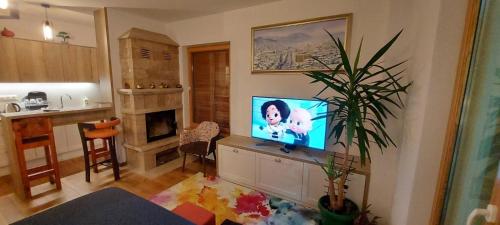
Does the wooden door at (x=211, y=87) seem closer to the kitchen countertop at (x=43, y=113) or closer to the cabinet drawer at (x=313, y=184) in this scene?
the kitchen countertop at (x=43, y=113)

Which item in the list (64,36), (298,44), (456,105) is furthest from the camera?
(64,36)

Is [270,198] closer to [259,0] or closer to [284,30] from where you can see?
[284,30]

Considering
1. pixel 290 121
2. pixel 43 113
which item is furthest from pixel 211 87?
pixel 43 113

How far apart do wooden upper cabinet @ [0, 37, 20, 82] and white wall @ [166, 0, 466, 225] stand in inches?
108

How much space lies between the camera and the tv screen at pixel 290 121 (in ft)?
7.80

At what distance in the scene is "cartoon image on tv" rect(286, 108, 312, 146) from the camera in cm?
244

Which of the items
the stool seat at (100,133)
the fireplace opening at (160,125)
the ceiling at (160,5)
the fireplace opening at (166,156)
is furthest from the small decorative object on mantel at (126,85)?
the fireplace opening at (166,156)

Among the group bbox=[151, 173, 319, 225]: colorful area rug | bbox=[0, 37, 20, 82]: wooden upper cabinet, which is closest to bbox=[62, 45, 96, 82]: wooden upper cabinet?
bbox=[0, 37, 20, 82]: wooden upper cabinet

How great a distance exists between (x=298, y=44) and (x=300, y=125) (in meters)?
1.02

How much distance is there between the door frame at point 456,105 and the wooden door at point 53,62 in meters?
5.19

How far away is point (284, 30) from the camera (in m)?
2.67

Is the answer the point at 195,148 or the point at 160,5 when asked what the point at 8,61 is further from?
the point at 195,148

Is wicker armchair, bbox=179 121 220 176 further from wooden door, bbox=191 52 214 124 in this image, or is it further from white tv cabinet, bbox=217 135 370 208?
wooden door, bbox=191 52 214 124

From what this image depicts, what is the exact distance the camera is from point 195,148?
10.1ft
